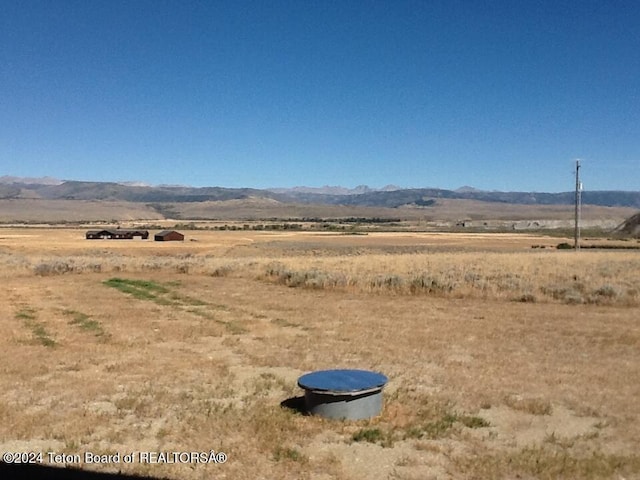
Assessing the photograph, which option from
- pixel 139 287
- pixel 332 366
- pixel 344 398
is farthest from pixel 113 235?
pixel 344 398

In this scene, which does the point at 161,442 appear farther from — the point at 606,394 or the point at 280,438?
the point at 606,394

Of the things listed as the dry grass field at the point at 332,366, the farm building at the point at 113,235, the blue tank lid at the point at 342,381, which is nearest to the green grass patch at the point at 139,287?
the dry grass field at the point at 332,366

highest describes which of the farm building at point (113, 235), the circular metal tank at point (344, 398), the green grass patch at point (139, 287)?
the circular metal tank at point (344, 398)

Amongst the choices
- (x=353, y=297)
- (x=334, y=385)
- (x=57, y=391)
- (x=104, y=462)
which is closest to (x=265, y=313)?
(x=353, y=297)

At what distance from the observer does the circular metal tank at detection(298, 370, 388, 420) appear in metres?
8.35

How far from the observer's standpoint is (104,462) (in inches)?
274

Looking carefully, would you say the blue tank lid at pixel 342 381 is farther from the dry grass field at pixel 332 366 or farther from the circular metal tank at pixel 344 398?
the dry grass field at pixel 332 366

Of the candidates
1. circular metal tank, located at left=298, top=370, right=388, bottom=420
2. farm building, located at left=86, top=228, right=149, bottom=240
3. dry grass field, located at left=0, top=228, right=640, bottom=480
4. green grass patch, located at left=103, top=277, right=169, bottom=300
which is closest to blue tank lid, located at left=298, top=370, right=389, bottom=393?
circular metal tank, located at left=298, top=370, right=388, bottom=420

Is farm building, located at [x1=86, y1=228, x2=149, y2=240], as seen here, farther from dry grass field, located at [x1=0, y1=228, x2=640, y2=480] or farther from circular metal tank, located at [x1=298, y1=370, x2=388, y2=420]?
circular metal tank, located at [x1=298, y1=370, x2=388, y2=420]

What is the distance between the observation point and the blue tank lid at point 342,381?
8383mm

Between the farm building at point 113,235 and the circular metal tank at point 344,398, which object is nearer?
the circular metal tank at point 344,398

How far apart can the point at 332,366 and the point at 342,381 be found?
323 cm

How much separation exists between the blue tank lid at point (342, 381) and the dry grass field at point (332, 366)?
42 cm

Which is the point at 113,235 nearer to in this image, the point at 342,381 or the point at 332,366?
the point at 332,366
